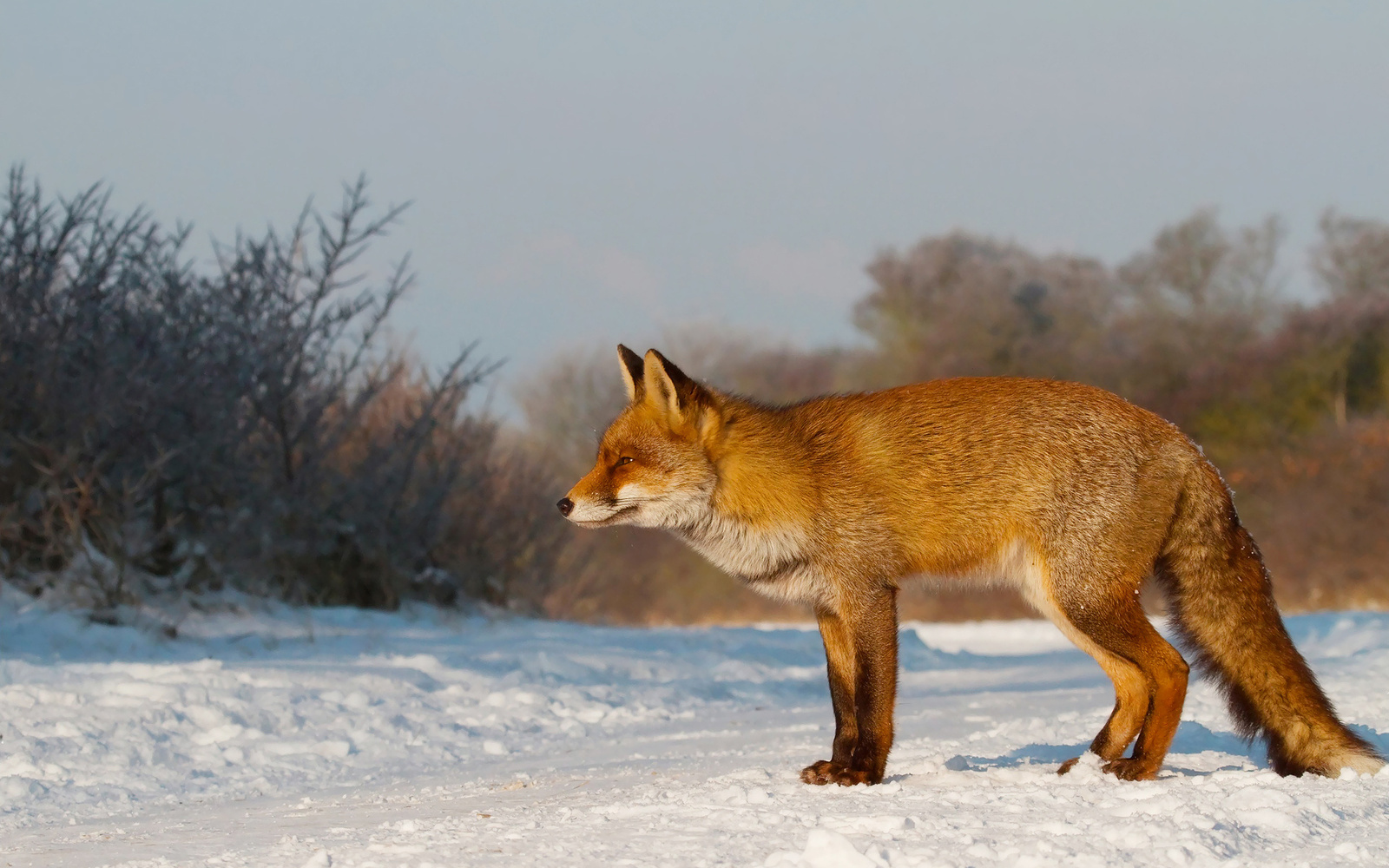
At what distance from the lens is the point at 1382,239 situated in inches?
1470

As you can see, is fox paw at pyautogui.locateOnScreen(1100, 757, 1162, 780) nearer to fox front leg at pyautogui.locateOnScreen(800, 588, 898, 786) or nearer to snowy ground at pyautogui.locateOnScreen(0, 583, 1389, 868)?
snowy ground at pyautogui.locateOnScreen(0, 583, 1389, 868)

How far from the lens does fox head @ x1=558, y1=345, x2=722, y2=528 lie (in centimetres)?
560

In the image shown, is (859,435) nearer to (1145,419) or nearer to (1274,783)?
(1145,419)

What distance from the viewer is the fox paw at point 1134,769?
5.25 metres

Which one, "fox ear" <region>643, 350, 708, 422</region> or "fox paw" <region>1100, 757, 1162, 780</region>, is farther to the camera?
"fox ear" <region>643, 350, 708, 422</region>

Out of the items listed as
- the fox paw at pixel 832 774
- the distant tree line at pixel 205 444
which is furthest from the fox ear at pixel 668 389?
the distant tree line at pixel 205 444

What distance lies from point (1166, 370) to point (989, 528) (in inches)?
1285

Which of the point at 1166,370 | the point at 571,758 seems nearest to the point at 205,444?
the point at 571,758

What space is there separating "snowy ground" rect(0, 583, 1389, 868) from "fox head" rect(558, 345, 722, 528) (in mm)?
1172

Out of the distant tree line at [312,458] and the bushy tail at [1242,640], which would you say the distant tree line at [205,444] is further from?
the bushy tail at [1242,640]

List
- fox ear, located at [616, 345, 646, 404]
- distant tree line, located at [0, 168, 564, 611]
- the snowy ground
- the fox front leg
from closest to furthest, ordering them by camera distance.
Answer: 1. the snowy ground
2. the fox front leg
3. fox ear, located at [616, 345, 646, 404]
4. distant tree line, located at [0, 168, 564, 611]

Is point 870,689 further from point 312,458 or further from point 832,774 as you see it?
point 312,458

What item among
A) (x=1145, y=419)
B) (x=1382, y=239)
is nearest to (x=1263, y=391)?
(x=1382, y=239)

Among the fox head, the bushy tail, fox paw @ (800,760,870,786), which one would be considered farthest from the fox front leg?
the bushy tail
